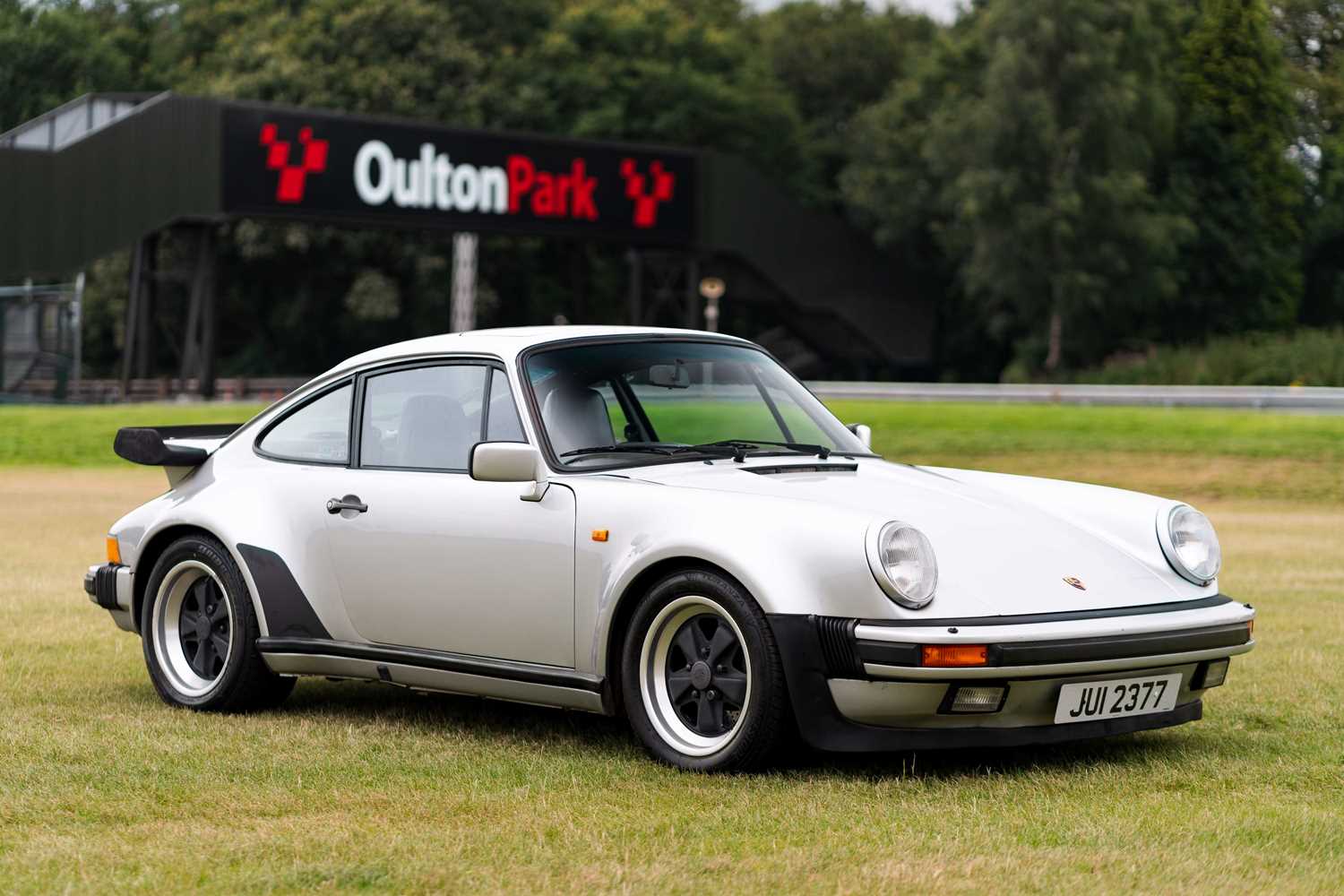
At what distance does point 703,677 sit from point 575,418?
1209mm

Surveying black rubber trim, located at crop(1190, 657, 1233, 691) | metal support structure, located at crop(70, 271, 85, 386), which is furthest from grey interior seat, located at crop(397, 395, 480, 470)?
metal support structure, located at crop(70, 271, 85, 386)

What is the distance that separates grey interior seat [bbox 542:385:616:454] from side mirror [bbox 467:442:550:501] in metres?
0.19

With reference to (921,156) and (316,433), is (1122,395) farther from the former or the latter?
(316,433)

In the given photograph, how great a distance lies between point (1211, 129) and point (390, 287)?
23037 mm

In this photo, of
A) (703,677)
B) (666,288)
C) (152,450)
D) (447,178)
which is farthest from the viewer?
(666,288)

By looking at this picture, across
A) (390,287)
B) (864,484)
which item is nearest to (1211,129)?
(390,287)

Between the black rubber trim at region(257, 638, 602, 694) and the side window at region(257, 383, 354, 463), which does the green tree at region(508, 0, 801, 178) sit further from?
the black rubber trim at region(257, 638, 602, 694)

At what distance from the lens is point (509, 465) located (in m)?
6.51

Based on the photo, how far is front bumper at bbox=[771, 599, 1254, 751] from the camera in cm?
572

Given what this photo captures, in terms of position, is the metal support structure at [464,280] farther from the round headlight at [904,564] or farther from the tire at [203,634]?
the round headlight at [904,564]

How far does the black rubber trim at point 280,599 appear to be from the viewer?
722cm

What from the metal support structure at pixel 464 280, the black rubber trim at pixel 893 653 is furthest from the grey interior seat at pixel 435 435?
the metal support structure at pixel 464 280

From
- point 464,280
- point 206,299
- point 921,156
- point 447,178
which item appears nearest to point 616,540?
point 447,178

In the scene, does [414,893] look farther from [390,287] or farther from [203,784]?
[390,287]
